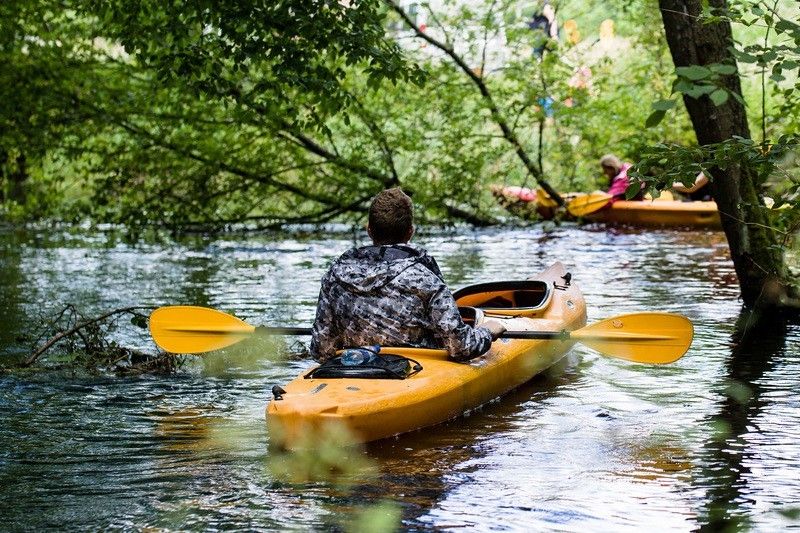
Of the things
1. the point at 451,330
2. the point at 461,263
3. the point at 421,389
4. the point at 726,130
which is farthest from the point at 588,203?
the point at 421,389

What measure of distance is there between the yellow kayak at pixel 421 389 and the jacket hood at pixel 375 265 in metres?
0.31

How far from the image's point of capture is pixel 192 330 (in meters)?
6.16

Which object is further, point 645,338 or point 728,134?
point 728,134

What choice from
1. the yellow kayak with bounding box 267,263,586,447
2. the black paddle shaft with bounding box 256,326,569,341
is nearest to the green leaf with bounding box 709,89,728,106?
the yellow kayak with bounding box 267,263,586,447

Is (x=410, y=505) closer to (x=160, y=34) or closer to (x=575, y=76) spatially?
(x=160, y=34)

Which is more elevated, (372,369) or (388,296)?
(388,296)

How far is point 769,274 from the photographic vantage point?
788 cm

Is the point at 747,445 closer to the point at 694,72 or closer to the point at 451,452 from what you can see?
the point at 451,452

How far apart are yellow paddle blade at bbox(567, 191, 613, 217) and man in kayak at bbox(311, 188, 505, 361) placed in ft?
33.7

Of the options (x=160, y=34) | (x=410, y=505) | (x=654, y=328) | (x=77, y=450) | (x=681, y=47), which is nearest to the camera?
(x=410, y=505)

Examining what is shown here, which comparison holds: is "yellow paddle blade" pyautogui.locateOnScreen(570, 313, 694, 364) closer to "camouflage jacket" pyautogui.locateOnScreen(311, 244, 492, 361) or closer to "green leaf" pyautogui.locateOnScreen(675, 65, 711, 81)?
"camouflage jacket" pyautogui.locateOnScreen(311, 244, 492, 361)

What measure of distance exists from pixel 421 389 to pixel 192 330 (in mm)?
1558

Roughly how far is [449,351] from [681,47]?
124 inches

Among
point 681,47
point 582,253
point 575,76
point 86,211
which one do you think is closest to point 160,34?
point 681,47
